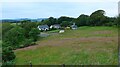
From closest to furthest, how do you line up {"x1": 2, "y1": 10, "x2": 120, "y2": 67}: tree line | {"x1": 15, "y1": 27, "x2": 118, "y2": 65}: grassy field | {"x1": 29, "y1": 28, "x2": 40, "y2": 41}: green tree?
1. {"x1": 15, "y1": 27, "x2": 118, "y2": 65}: grassy field
2. {"x1": 2, "y1": 10, "x2": 120, "y2": 67}: tree line
3. {"x1": 29, "y1": 28, "x2": 40, "y2": 41}: green tree

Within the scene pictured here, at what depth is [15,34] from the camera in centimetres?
2525

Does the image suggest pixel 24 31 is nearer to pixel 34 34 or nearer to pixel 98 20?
pixel 34 34

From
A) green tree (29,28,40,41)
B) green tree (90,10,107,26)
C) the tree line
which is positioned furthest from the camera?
green tree (90,10,107,26)

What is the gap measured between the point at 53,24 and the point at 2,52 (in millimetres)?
44483

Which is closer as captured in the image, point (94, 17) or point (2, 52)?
point (2, 52)

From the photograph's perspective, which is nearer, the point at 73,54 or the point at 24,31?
the point at 73,54

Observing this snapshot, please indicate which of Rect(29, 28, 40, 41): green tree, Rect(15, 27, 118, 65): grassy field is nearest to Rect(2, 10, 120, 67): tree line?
Rect(29, 28, 40, 41): green tree

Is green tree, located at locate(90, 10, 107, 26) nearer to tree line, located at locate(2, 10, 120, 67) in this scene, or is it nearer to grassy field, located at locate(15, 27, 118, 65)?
tree line, located at locate(2, 10, 120, 67)

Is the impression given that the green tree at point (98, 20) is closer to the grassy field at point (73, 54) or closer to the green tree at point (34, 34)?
the green tree at point (34, 34)

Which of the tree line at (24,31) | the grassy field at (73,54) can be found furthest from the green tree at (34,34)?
the grassy field at (73,54)

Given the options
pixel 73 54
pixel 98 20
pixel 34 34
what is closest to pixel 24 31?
pixel 34 34

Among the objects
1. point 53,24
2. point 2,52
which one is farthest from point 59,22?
point 2,52

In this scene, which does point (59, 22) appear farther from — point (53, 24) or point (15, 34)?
point (15, 34)

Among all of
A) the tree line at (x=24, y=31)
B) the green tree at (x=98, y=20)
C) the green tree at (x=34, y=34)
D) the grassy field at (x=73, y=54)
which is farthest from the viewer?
the green tree at (x=98, y=20)
